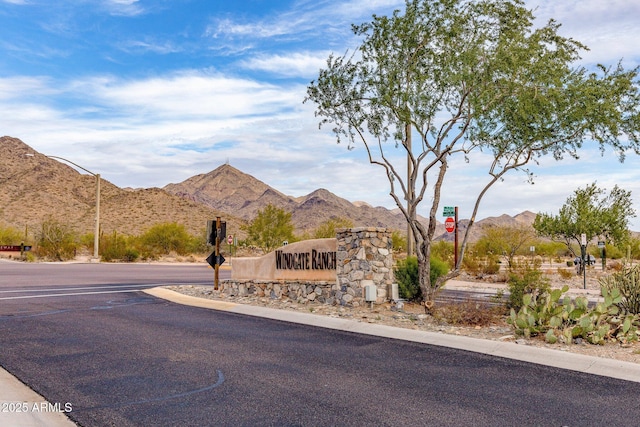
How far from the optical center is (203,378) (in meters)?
8.01

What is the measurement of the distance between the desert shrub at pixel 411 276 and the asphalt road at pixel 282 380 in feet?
17.5

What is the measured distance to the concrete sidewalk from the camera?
6.47 m

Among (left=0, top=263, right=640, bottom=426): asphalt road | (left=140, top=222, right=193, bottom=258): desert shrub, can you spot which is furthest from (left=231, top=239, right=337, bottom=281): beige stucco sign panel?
(left=140, top=222, right=193, bottom=258): desert shrub

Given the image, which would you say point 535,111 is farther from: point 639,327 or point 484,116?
point 639,327

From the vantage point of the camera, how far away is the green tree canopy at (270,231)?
5719 centimetres

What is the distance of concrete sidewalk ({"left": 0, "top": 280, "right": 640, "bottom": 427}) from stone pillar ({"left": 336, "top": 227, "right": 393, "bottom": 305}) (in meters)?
2.19

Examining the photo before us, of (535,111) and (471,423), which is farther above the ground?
(535,111)

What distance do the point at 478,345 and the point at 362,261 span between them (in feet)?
20.0

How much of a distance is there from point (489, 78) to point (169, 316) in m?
9.75

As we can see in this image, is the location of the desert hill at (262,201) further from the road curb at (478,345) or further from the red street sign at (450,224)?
the road curb at (478,345)

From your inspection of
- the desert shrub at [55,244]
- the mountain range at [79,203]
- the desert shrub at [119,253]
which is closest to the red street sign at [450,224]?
the desert shrub at [119,253]

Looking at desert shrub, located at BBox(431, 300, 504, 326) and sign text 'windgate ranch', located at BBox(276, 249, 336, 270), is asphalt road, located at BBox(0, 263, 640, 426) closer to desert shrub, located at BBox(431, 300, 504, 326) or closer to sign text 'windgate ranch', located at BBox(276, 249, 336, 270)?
desert shrub, located at BBox(431, 300, 504, 326)

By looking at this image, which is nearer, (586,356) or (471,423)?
(471,423)

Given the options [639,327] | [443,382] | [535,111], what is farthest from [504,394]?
[535,111]
